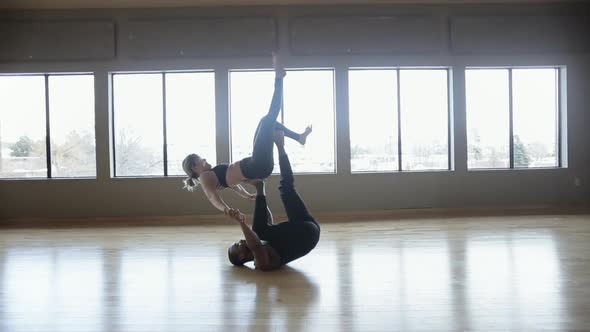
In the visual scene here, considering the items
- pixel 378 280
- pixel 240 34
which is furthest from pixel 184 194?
pixel 378 280

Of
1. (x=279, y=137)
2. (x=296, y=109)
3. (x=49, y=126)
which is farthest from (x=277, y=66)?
(x=49, y=126)

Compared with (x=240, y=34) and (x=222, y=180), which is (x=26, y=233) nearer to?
(x=222, y=180)

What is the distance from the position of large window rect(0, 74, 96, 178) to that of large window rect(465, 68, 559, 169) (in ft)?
19.2

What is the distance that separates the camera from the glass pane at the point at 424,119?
682 centimetres

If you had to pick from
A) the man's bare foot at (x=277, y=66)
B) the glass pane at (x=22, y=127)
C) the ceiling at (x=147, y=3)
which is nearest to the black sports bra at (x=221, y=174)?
the man's bare foot at (x=277, y=66)

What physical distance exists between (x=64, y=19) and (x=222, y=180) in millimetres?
4558

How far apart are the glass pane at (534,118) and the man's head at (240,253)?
5.19 metres

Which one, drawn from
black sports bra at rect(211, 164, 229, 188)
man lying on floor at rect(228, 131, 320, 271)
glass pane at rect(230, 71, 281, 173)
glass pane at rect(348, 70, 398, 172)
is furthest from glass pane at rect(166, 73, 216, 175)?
man lying on floor at rect(228, 131, 320, 271)

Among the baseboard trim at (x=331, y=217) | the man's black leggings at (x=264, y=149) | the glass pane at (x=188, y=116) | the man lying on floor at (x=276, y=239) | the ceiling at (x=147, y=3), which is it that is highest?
the ceiling at (x=147, y=3)

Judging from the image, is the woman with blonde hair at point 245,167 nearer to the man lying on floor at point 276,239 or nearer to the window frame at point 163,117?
the man lying on floor at point 276,239

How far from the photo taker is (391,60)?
659 centimetres

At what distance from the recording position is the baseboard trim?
6180mm

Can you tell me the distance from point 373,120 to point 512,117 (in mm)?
2218

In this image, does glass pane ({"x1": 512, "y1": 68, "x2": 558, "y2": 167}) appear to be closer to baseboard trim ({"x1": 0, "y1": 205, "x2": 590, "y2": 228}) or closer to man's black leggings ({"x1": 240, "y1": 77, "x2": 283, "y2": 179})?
baseboard trim ({"x1": 0, "y1": 205, "x2": 590, "y2": 228})
